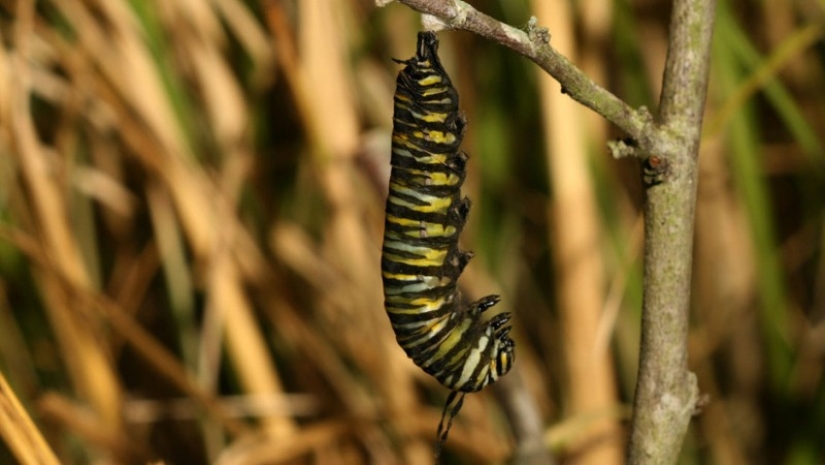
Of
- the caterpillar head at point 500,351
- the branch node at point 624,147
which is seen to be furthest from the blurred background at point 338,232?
the branch node at point 624,147

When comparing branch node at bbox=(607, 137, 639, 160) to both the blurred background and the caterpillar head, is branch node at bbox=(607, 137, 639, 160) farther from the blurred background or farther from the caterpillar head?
the blurred background

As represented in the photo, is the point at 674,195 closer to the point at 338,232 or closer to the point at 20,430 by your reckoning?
the point at 20,430

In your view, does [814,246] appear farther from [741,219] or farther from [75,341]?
[75,341]

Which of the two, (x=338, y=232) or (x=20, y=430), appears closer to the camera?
(x=20, y=430)

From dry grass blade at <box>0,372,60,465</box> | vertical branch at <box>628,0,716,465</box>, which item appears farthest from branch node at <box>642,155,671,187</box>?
dry grass blade at <box>0,372,60,465</box>

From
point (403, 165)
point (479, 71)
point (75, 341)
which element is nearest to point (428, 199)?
point (403, 165)

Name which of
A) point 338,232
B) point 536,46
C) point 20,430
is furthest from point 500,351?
point 338,232
